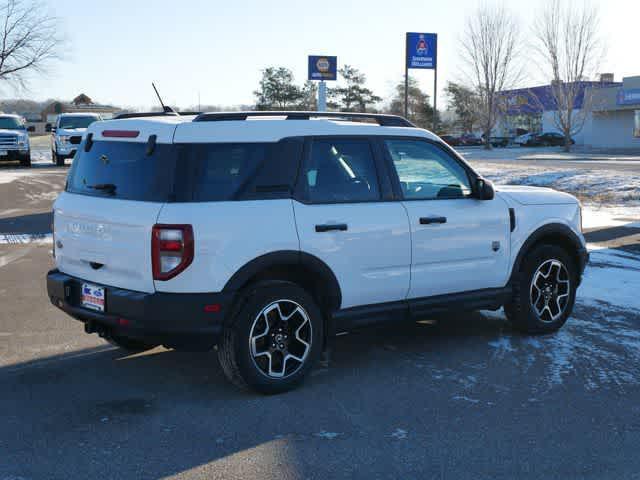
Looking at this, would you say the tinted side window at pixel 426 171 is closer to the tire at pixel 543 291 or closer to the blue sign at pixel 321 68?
the tire at pixel 543 291

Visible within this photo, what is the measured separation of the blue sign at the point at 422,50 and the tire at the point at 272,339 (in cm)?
3024

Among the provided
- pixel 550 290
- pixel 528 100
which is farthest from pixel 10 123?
pixel 528 100

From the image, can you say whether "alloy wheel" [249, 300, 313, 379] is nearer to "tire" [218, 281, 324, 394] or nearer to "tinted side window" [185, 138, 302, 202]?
"tire" [218, 281, 324, 394]

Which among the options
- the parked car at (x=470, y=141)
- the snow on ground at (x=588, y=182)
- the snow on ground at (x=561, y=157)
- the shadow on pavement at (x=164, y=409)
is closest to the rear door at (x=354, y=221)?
the shadow on pavement at (x=164, y=409)

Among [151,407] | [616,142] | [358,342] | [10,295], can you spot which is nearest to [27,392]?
[151,407]

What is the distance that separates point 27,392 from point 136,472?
5.32 feet

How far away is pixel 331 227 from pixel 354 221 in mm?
212

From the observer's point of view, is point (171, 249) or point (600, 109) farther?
point (600, 109)

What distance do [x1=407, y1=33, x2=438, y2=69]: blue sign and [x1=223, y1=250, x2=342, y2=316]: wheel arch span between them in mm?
30047

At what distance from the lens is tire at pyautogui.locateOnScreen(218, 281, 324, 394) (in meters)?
5.14

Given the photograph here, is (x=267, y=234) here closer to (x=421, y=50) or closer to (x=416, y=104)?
(x=421, y=50)

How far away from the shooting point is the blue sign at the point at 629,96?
5644cm

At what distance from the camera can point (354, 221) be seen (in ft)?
18.3

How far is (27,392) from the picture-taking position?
5.36m
